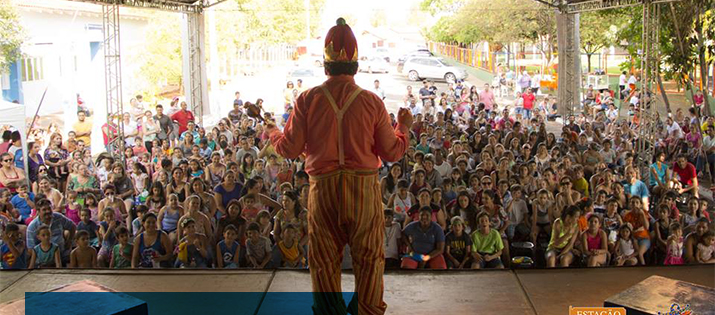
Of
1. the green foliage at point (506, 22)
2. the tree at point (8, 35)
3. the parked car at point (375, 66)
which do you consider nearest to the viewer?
the tree at point (8, 35)

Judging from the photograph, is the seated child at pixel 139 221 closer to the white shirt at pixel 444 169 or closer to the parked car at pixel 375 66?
the white shirt at pixel 444 169

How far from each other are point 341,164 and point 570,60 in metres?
13.6

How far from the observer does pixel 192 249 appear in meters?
5.86

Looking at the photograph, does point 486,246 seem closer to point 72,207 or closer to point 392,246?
point 392,246

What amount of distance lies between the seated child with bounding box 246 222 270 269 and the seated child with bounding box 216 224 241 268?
5.3 inches

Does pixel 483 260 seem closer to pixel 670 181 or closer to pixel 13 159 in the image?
pixel 670 181

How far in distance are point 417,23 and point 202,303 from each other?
70.9 metres

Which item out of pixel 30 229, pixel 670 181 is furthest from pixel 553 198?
pixel 30 229

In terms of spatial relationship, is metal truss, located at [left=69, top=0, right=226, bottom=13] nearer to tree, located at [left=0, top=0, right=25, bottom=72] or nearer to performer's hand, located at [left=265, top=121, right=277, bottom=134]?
tree, located at [left=0, top=0, right=25, bottom=72]

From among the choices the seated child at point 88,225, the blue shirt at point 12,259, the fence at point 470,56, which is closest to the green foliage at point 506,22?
the fence at point 470,56

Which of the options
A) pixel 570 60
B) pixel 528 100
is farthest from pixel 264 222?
pixel 570 60

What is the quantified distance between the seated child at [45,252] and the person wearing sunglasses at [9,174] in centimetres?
240

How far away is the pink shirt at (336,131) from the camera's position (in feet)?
11.8

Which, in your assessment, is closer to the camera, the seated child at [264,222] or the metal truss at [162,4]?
the seated child at [264,222]
